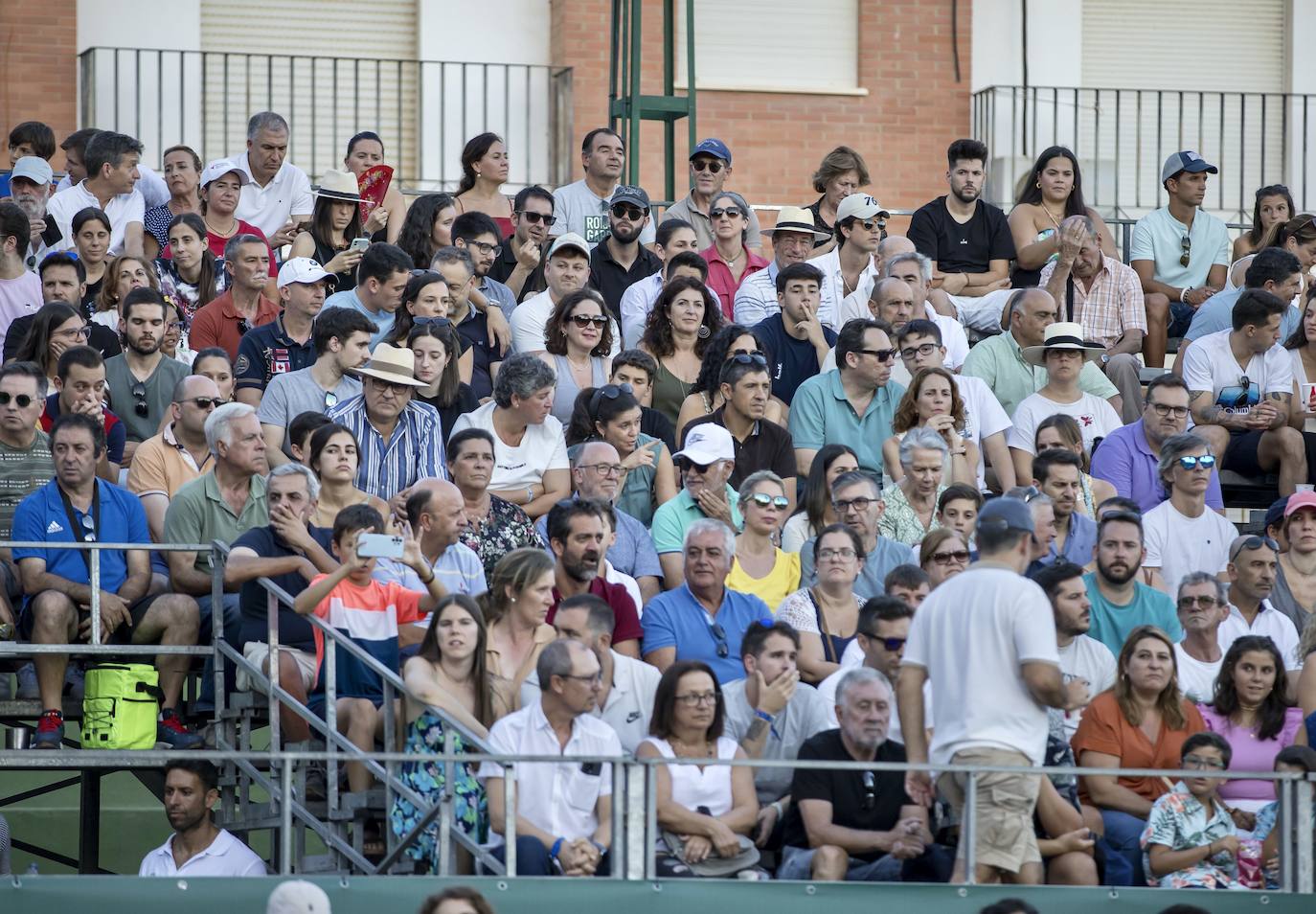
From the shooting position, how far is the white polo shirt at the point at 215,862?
9.23 metres

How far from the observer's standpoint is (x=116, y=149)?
13.7 m

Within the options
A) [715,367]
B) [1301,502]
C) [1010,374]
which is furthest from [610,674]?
[1010,374]

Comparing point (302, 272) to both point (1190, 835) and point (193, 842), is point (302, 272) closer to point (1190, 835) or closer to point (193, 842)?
point (193, 842)

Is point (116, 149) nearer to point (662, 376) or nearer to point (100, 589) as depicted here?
point (662, 376)

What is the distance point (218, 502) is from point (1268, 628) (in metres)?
4.77

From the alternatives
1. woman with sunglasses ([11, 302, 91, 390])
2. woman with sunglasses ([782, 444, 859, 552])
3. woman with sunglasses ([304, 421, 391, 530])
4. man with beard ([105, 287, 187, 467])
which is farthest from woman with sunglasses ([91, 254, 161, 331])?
woman with sunglasses ([782, 444, 859, 552])

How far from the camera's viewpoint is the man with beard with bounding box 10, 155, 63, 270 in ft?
44.3

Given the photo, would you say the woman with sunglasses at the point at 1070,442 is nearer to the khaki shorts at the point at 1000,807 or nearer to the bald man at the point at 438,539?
the bald man at the point at 438,539

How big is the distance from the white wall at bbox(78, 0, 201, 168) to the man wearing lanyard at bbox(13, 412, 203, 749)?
9.30 m

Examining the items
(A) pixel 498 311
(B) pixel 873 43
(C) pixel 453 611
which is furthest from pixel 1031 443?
(B) pixel 873 43

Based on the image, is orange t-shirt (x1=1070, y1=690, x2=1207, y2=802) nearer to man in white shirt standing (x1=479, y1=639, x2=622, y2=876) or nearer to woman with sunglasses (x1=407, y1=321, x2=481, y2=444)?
man in white shirt standing (x1=479, y1=639, x2=622, y2=876)

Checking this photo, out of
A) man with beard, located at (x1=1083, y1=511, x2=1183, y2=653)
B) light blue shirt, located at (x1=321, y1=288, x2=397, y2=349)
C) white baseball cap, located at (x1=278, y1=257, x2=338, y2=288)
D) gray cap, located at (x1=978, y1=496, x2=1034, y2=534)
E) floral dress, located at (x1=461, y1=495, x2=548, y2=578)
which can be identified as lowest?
man with beard, located at (x1=1083, y1=511, x2=1183, y2=653)

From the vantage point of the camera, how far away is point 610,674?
912cm

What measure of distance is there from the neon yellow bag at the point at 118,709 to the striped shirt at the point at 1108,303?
644 cm
